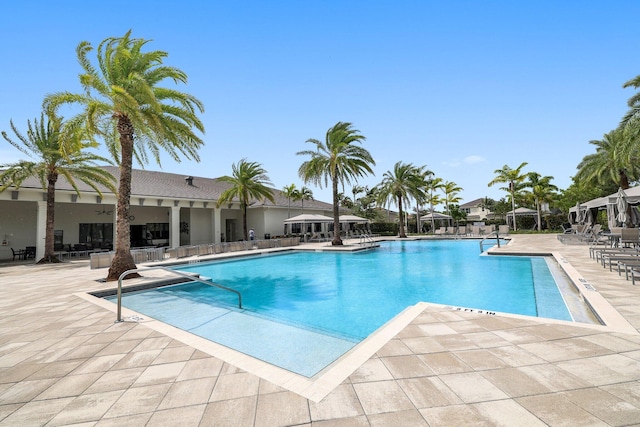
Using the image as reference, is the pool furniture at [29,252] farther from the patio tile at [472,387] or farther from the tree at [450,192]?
the tree at [450,192]

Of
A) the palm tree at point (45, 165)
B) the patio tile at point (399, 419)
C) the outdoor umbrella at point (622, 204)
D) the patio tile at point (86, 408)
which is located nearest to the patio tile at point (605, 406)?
the patio tile at point (399, 419)

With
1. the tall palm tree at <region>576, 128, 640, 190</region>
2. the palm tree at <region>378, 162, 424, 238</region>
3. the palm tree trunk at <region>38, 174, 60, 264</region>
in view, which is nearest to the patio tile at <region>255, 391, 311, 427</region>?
the palm tree trunk at <region>38, 174, 60, 264</region>

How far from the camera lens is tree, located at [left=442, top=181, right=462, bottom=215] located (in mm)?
42650

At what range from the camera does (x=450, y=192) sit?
43406 millimetres

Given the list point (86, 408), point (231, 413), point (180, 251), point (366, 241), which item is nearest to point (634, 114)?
point (366, 241)

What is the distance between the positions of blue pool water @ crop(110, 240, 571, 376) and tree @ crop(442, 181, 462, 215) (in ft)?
103

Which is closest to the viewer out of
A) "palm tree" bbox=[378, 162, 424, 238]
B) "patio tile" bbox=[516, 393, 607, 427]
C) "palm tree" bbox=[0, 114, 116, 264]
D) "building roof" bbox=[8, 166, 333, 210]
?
"patio tile" bbox=[516, 393, 607, 427]

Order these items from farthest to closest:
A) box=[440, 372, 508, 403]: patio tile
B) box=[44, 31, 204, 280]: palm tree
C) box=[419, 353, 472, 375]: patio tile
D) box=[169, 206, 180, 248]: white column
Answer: box=[169, 206, 180, 248]: white column < box=[44, 31, 204, 280]: palm tree < box=[419, 353, 472, 375]: patio tile < box=[440, 372, 508, 403]: patio tile

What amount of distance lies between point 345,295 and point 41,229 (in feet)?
60.9

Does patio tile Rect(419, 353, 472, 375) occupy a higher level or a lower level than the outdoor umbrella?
lower

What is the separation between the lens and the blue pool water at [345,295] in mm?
6066

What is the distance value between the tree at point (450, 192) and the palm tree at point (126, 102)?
38067mm

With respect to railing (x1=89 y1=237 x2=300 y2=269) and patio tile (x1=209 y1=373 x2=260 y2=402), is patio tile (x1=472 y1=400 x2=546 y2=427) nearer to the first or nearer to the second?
patio tile (x1=209 y1=373 x2=260 y2=402)

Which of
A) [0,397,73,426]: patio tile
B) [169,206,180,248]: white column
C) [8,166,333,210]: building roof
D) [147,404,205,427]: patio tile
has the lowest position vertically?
[0,397,73,426]: patio tile
